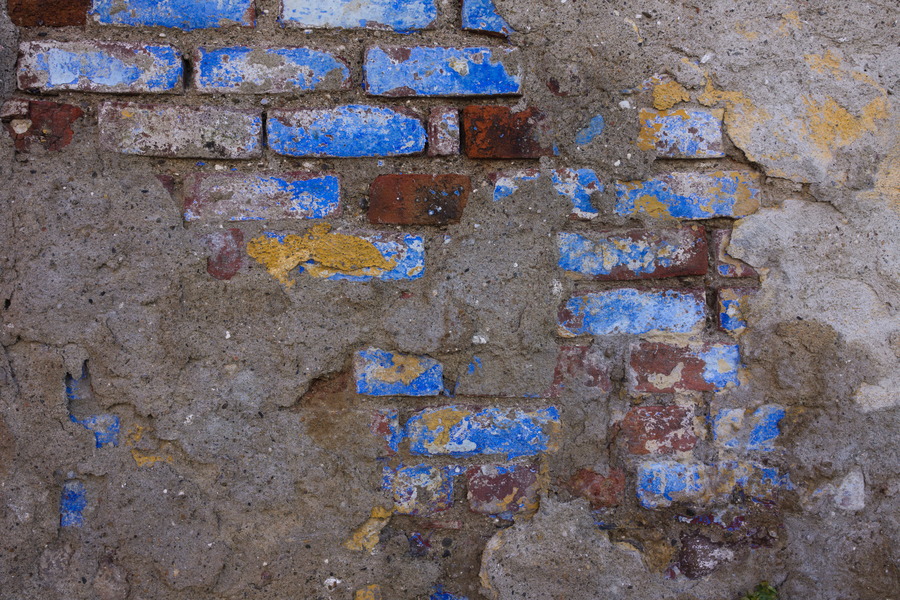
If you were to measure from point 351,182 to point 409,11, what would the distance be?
29cm

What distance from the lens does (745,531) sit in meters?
1.11

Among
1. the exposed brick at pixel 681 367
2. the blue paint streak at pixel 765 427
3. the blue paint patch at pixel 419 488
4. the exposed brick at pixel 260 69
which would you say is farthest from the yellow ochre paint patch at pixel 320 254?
the blue paint streak at pixel 765 427

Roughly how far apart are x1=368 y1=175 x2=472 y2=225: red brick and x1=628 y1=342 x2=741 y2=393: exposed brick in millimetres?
405

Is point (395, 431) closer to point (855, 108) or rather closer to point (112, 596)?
→ point (112, 596)

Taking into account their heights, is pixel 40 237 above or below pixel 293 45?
below

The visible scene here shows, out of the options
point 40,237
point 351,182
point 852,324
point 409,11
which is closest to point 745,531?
point 852,324

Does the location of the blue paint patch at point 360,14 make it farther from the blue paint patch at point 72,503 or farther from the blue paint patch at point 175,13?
the blue paint patch at point 72,503

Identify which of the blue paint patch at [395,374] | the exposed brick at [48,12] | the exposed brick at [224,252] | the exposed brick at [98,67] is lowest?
the blue paint patch at [395,374]

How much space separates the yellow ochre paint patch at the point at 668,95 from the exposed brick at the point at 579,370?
0.42 meters

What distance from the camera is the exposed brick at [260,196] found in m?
1.02

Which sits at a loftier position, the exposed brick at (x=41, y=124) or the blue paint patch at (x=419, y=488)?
the exposed brick at (x=41, y=124)

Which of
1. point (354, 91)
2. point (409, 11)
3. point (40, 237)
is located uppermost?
point (409, 11)

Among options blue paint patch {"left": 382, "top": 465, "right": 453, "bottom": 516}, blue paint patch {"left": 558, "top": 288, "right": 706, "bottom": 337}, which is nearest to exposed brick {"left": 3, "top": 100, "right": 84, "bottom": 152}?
blue paint patch {"left": 382, "top": 465, "right": 453, "bottom": 516}

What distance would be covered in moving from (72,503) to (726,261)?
3.78 feet
